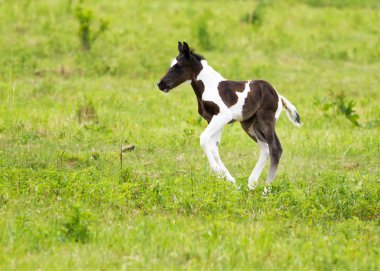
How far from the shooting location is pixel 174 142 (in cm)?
1309

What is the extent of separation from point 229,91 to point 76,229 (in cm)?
334

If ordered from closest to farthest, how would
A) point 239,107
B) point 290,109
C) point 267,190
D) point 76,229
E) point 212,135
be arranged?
point 76,229, point 267,190, point 212,135, point 239,107, point 290,109

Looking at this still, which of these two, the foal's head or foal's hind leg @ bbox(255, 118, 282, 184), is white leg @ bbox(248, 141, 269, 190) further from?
the foal's head

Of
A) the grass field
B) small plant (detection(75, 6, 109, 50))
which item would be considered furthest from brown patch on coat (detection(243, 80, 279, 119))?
small plant (detection(75, 6, 109, 50))

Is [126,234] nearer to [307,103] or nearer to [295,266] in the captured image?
[295,266]

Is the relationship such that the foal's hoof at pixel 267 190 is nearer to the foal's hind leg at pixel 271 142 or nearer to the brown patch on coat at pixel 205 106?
the foal's hind leg at pixel 271 142

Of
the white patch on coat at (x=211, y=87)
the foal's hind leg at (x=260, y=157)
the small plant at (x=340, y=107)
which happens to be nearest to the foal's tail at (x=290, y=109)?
the foal's hind leg at (x=260, y=157)

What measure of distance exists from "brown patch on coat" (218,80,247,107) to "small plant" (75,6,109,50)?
976 centimetres

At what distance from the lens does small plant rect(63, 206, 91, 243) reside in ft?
25.4

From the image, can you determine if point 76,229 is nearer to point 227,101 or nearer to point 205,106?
point 205,106

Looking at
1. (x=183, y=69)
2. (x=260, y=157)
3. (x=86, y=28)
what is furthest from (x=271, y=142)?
(x=86, y=28)

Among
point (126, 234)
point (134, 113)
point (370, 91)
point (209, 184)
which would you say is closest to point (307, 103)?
point (370, 91)

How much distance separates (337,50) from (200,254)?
15139 millimetres

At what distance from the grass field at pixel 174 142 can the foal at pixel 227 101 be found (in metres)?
0.39
